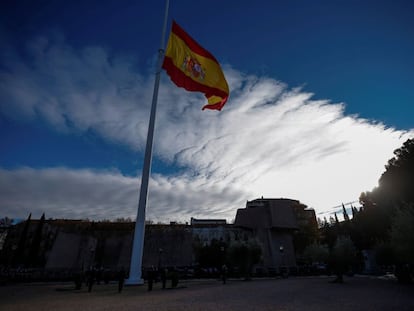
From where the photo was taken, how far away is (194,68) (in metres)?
15.0

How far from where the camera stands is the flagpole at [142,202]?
13.9 m

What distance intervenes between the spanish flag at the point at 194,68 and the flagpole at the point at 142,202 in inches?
96.6

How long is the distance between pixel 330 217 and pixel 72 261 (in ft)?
266

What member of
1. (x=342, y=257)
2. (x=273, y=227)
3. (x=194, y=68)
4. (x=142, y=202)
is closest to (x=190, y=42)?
(x=194, y=68)

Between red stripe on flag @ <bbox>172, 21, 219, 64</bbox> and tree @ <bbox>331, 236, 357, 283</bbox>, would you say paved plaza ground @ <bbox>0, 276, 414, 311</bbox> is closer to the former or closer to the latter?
tree @ <bbox>331, 236, 357, 283</bbox>

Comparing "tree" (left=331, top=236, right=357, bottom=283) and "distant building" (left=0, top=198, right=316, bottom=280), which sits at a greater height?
"distant building" (left=0, top=198, right=316, bottom=280)

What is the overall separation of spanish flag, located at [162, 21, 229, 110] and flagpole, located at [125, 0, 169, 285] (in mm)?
2453

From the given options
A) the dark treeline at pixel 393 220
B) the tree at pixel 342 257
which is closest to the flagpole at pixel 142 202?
the dark treeline at pixel 393 220

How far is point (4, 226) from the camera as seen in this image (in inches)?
2024

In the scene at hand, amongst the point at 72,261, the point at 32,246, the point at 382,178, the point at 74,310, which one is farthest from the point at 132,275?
the point at 32,246

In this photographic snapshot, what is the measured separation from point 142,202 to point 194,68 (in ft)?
30.0

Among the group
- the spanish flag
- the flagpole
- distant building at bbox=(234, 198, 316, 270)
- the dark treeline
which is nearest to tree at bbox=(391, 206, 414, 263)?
the dark treeline

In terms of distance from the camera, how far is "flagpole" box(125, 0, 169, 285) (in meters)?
13.9

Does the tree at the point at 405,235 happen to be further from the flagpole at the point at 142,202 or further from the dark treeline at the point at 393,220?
the flagpole at the point at 142,202
